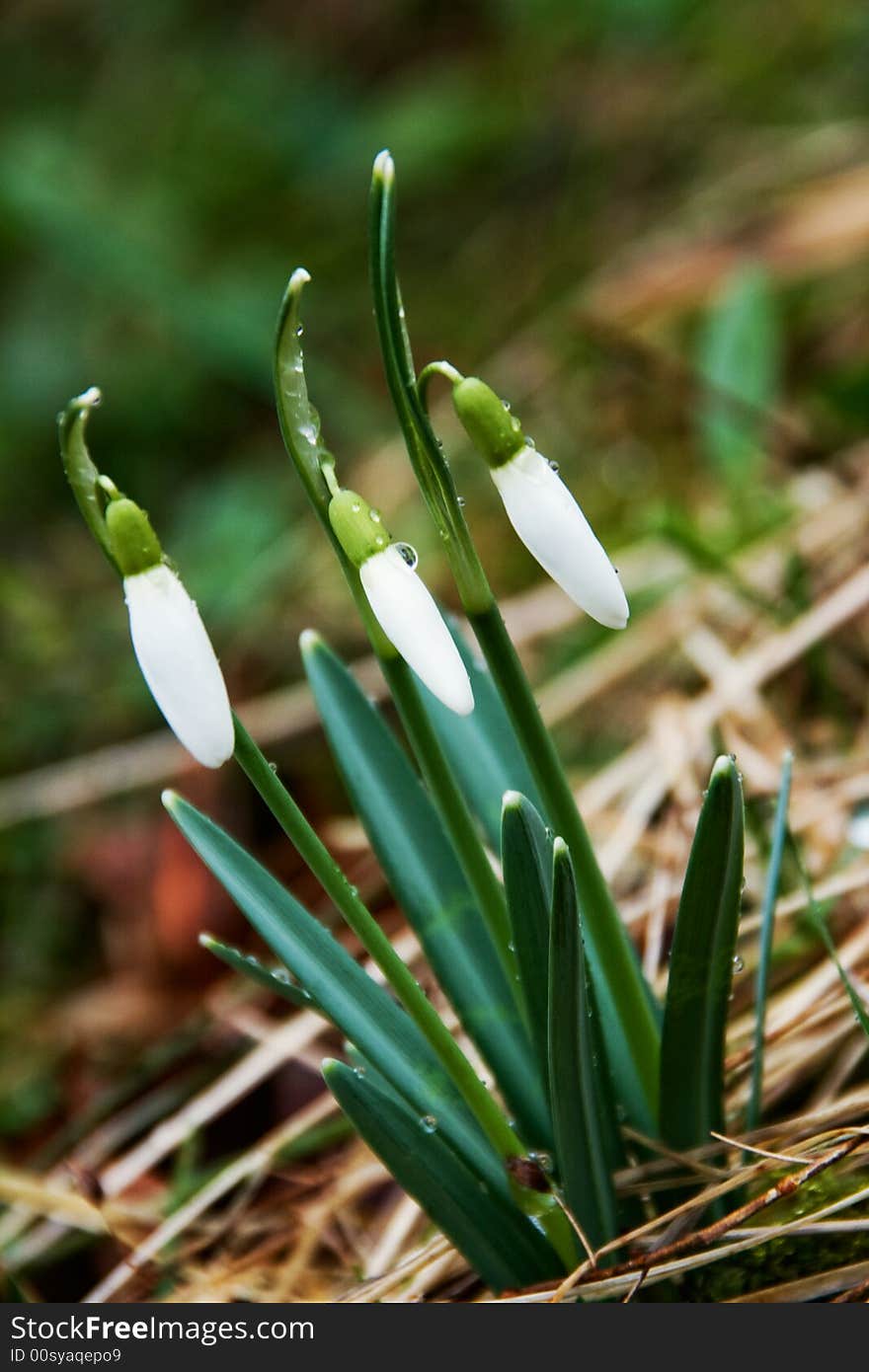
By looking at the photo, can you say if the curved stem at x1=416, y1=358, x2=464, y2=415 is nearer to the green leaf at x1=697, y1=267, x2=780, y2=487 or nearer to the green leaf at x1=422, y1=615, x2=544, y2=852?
the green leaf at x1=422, y1=615, x2=544, y2=852

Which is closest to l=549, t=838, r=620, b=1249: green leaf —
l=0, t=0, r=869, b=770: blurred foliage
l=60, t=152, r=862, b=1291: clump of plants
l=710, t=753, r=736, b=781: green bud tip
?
l=60, t=152, r=862, b=1291: clump of plants

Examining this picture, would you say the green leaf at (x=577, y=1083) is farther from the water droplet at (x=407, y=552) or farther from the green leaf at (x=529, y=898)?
the water droplet at (x=407, y=552)

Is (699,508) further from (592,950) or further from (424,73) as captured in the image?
(424,73)

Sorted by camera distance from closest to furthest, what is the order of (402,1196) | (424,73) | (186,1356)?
(186,1356)
(402,1196)
(424,73)

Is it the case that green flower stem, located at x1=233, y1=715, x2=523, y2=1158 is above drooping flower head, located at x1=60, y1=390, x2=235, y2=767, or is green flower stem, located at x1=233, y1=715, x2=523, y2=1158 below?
below

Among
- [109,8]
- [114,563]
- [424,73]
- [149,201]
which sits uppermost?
[109,8]

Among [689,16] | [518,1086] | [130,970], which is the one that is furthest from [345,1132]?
[689,16]
